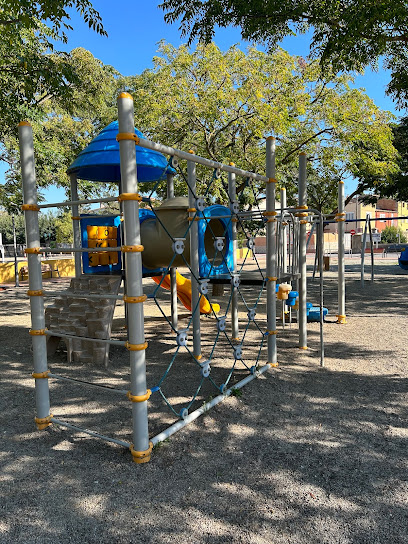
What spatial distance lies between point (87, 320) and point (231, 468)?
311cm

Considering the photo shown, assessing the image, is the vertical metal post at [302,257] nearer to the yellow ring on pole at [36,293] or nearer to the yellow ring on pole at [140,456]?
the yellow ring on pole at [140,456]

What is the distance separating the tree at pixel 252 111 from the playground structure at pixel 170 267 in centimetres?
472

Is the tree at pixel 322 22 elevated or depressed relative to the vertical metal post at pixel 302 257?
elevated

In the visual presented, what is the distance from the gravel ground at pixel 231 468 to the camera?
2.14 meters

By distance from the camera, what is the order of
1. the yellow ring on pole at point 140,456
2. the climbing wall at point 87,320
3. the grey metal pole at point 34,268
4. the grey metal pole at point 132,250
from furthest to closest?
the climbing wall at point 87,320, the grey metal pole at point 34,268, the yellow ring on pole at point 140,456, the grey metal pole at point 132,250

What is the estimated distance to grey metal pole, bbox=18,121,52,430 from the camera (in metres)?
3.15

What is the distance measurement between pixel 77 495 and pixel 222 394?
5.47ft

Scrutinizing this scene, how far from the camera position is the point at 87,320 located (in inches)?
208

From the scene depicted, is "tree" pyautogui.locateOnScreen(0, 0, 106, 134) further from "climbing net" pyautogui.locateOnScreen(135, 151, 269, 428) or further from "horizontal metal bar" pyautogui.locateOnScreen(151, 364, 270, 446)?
"horizontal metal bar" pyautogui.locateOnScreen(151, 364, 270, 446)

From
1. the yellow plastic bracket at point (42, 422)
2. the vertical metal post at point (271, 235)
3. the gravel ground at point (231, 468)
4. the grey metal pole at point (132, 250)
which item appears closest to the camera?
the gravel ground at point (231, 468)

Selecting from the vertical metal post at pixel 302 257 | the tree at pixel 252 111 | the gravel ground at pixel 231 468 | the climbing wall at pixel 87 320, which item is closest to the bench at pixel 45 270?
the tree at pixel 252 111

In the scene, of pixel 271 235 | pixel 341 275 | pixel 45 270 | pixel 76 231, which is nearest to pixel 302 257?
pixel 271 235

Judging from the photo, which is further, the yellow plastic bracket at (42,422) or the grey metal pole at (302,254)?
the grey metal pole at (302,254)

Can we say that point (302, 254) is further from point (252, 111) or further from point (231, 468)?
point (252, 111)
